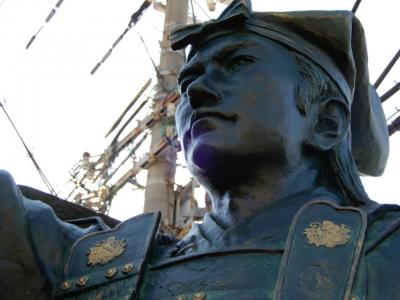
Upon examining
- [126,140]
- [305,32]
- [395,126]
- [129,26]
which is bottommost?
[126,140]

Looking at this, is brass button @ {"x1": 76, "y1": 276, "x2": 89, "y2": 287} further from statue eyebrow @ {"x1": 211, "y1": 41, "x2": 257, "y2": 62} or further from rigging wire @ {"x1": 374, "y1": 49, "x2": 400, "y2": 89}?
rigging wire @ {"x1": 374, "y1": 49, "x2": 400, "y2": 89}

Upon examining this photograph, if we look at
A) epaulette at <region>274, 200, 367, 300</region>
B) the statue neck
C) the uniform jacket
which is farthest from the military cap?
epaulette at <region>274, 200, 367, 300</region>

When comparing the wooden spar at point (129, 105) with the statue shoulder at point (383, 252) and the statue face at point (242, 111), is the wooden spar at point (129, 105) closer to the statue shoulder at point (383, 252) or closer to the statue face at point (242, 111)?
the statue face at point (242, 111)

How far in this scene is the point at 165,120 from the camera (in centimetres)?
1986

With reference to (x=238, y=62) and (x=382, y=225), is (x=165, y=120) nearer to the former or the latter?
(x=238, y=62)

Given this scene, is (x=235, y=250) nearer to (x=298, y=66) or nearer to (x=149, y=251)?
(x=149, y=251)

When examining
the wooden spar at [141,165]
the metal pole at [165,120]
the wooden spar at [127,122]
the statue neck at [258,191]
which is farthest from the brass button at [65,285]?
the wooden spar at [127,122]

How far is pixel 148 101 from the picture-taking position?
22.1m

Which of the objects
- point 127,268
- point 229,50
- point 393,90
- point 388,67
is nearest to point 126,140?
point 393,90

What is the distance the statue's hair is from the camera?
2.97 meters

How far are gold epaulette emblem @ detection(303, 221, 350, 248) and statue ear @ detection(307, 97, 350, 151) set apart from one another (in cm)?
50

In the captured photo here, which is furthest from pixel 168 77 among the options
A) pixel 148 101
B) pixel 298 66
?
pixel 298 66

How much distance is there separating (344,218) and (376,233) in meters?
0.09

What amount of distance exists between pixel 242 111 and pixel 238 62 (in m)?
0.23
